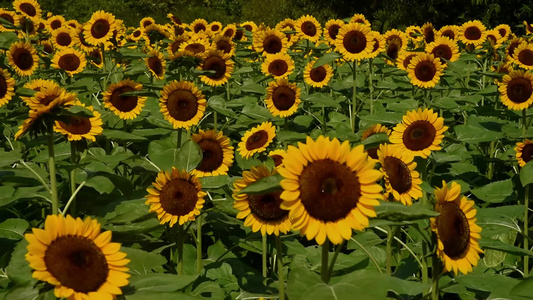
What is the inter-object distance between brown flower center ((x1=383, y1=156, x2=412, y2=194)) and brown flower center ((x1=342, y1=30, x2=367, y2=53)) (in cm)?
267

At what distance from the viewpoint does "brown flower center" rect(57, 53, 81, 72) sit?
16.7ft

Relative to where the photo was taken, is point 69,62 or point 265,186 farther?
point 69,62

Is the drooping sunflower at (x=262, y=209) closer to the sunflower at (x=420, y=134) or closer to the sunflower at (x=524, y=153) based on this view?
the sunflower at (x=420, y=134)

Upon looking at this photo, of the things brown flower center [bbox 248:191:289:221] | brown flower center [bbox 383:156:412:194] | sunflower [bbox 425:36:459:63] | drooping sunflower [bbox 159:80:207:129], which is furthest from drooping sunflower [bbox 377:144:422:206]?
sunflower [bbox 425:36:459:63]

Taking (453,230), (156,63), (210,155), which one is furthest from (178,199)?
(156,63)

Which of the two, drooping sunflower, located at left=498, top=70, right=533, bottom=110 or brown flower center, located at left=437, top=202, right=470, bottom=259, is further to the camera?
drooping sunflower, located at left=498, top=70, right=533, bottom=110

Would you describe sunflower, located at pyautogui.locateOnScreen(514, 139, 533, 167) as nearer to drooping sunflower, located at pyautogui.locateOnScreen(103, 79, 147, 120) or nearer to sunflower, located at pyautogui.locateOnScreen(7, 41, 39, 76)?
drooping sunflower, located at pyautogui.locateOnScreen(103, 79, 147, 120)

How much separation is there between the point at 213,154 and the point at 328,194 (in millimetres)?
1519

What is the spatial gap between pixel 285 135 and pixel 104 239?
6.62 ft

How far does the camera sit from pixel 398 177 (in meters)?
2.22

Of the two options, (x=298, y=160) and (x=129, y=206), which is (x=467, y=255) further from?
(x=129, y=206)

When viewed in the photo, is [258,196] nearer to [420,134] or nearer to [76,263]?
[76,263]

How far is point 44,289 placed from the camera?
1.56 meters

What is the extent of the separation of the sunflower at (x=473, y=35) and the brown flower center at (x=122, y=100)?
4075 millimetres
